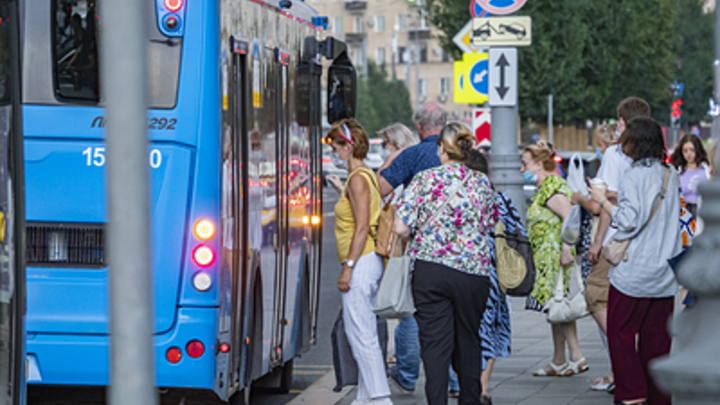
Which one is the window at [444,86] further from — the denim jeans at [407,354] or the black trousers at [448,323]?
the black trousers at [448,323]

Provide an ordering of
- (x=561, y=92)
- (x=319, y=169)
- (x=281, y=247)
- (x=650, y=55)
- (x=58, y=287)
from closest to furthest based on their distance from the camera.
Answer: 1. (x=58, y=287)
2. (x=281, y=247)
3. (x=319, y=169)
4. (x=561, y=92)
5. (x=650, y=55)

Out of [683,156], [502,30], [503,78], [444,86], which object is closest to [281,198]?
[502,30]

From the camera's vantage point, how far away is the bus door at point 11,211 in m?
4.46

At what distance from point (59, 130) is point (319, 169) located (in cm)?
291

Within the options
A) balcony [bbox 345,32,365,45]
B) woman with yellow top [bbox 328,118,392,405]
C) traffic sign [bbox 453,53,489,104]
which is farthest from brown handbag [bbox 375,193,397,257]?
balcony [bbox 345,32,365,45]

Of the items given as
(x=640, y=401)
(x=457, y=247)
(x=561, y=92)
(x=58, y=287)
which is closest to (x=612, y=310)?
(x=640, y=401)

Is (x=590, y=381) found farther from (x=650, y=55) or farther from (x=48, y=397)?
(x=650, y=55)

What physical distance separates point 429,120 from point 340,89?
119cm

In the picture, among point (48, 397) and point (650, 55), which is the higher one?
point (650, 55)

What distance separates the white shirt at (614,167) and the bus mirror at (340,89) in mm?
2276

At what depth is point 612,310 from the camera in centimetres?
693

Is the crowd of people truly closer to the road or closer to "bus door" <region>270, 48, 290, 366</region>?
"bus door" <region>270, 48, 290, 366</region>

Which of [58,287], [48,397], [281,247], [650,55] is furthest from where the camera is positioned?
[650,55]

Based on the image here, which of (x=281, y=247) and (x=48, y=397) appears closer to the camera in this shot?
(x=48, y=397)
